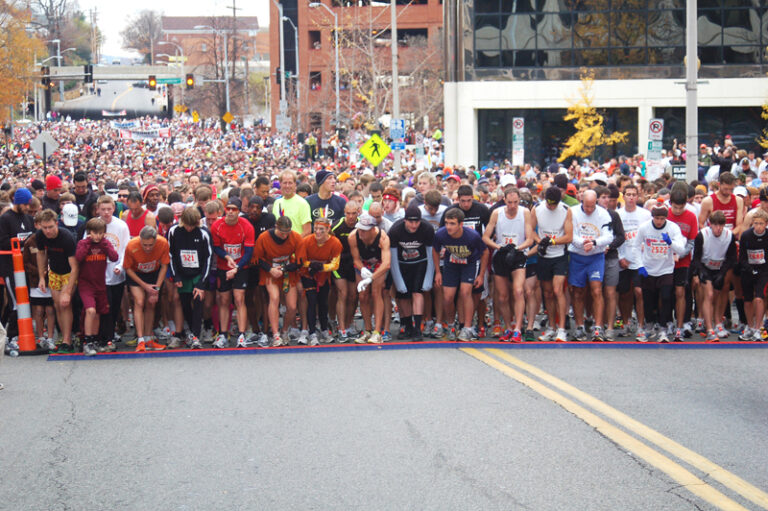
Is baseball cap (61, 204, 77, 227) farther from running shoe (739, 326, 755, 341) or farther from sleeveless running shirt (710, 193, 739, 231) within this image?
running shoe (739, 326, 755, 341)

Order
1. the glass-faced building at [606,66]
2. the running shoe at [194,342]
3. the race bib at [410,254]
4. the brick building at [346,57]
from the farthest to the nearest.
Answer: the brick building at [346,57], the glass-faced building at [606,66], the race bib at [410,254], the running shoe at [194,342]

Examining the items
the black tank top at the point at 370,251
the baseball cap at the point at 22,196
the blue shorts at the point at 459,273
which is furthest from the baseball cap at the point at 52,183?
the blue shorts at the point at 459,273

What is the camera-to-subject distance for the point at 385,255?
12609mm

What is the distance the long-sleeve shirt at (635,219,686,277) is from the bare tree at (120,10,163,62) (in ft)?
560

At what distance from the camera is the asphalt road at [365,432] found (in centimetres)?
645

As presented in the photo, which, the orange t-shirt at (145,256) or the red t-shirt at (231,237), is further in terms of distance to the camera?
the red t-shirt at (231,237)

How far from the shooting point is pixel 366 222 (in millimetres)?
12492

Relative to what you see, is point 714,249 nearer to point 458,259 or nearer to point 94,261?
point 458,259

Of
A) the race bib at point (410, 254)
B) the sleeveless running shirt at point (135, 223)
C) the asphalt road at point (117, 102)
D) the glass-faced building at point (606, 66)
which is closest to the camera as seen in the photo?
the race bib at point (410, 254)

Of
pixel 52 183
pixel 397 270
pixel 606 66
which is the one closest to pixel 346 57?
pixel 606 66

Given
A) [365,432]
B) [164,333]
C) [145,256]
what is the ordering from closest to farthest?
1. [365,432]
2. [145,256]
3. [164,333]

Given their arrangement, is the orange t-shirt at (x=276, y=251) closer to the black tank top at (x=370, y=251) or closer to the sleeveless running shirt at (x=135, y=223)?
the black tank top at (x=370, y=251)

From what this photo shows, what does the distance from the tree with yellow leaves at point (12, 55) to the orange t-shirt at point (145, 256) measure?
40420 mm

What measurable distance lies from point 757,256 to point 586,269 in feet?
6.94
